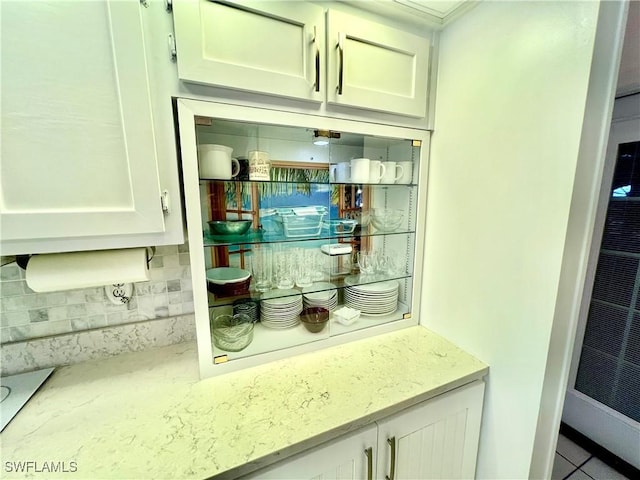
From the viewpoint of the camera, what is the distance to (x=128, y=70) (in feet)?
2.21

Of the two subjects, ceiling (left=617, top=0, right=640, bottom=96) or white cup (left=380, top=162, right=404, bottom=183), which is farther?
white cup (left=380, top=162, right=404, bottom=183)

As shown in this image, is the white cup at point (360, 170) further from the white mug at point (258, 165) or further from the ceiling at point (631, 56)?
the ceiling at point (631, 56)

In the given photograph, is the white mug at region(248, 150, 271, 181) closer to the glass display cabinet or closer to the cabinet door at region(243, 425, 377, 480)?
the glass display cabinet

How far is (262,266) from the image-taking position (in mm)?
1271

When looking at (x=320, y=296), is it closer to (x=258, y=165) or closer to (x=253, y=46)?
(x=258, y=165)

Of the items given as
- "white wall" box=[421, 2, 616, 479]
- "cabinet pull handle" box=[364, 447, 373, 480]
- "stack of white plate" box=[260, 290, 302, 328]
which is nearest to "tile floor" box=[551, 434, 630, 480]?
"white wall" box=[421, 2, 616, 479]

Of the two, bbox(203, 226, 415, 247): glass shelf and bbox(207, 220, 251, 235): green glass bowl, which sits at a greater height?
bbox(207, 220, 251, 235): green glass bowl

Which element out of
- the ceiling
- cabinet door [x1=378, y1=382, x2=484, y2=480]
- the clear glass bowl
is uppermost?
the ceiling

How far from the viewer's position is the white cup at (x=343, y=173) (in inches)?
48.3

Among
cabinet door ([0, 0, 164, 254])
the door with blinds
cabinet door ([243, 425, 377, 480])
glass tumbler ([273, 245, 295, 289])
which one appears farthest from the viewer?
the door with blinds

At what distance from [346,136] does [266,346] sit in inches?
37.9

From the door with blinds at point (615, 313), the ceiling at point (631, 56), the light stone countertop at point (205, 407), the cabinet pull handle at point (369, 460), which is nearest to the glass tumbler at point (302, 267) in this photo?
the light stone countertop at point (205, 407)

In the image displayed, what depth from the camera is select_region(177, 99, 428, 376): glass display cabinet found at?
0.95m

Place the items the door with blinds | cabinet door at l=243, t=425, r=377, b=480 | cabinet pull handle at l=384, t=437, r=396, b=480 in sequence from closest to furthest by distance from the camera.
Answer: cabinet door at l=243, t=425, r=377, b=480 < cabinet pull handle at l=384, t=437, r=396, b=480 < the door with blinds
